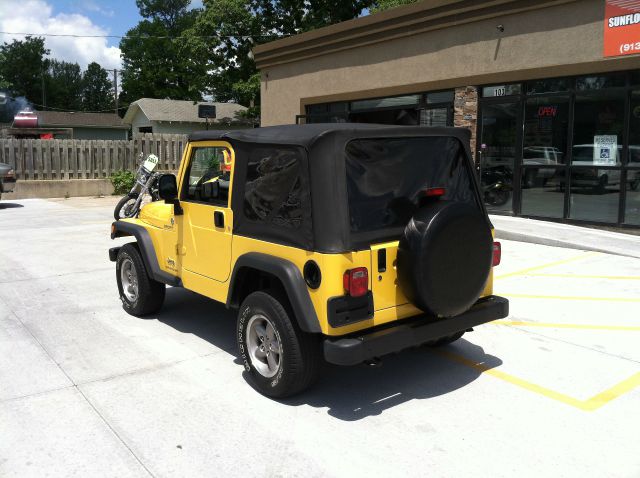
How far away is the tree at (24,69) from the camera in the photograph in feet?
272

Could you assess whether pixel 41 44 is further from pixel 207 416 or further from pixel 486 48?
pixel 207 416

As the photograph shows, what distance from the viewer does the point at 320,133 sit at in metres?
3.93

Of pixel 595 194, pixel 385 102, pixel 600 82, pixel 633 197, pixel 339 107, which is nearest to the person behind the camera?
pixel 633 197

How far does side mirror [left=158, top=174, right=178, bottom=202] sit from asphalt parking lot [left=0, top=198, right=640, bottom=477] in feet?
4.31

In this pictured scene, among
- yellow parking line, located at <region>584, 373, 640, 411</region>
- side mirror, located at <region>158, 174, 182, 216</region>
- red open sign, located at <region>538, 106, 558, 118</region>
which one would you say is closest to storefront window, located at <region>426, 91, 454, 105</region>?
red open sign, located at <region>538, 106, 558, 118</region>

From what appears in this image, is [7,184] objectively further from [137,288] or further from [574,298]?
[574,298]

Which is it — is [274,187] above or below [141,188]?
above

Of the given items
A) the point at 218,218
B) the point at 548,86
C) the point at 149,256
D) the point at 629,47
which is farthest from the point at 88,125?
the point at 218,218

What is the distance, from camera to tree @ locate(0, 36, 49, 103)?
8287 cm

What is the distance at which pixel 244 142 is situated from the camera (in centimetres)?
458

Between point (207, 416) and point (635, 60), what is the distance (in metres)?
10.1

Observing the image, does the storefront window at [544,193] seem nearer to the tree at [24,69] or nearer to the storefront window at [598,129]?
the storefront window at [598,129]

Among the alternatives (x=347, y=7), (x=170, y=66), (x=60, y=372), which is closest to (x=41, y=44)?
(x=170, y=66)

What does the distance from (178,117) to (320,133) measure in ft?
128
